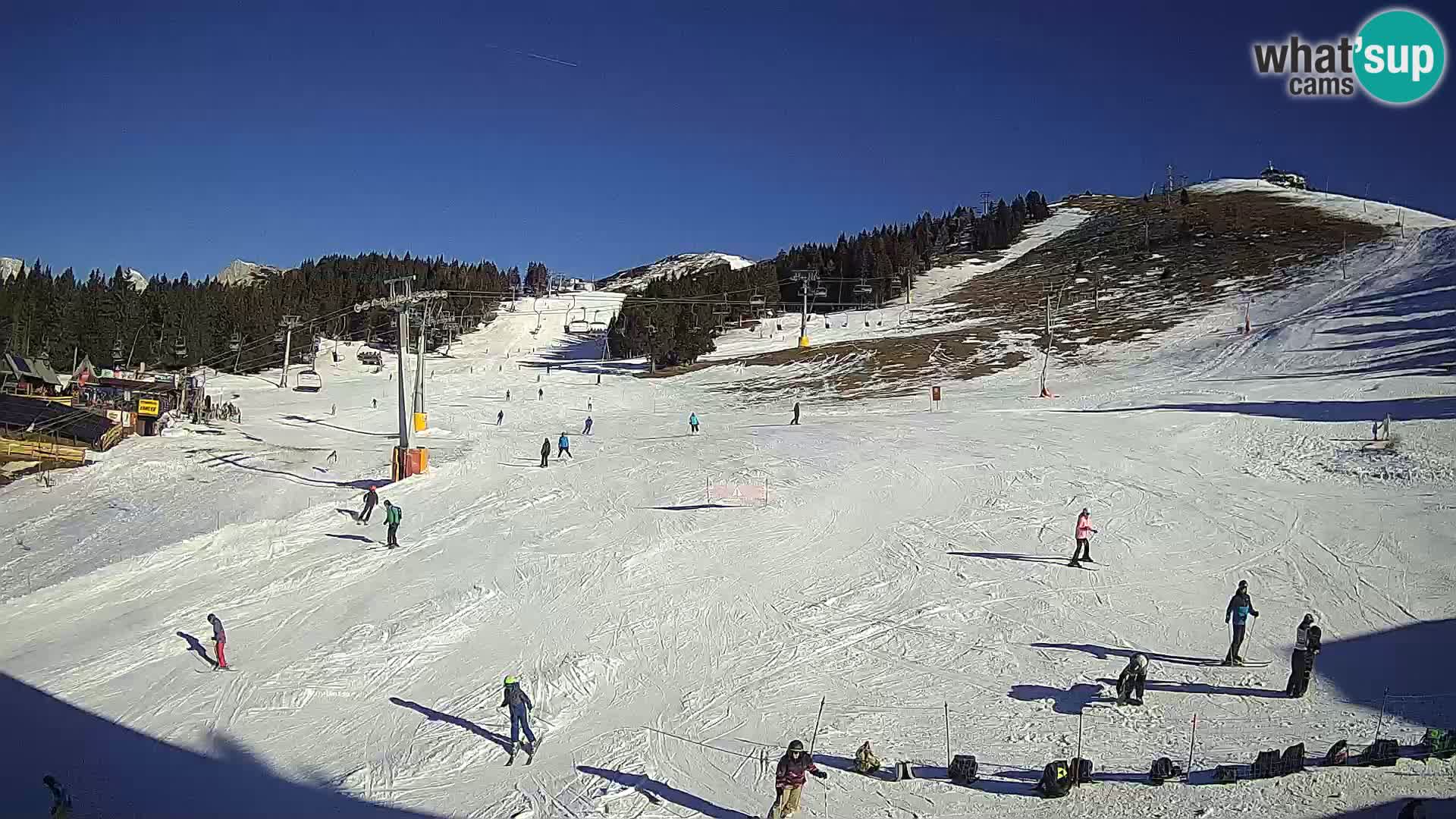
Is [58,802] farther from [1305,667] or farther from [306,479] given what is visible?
[306,479]

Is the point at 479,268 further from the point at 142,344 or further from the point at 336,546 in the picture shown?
the point at 336,546

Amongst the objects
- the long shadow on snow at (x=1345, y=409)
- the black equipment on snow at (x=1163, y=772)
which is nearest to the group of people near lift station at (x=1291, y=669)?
the black equipment on snow at (x=1163, y=772)

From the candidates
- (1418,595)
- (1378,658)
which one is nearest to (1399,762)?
(1378,658)

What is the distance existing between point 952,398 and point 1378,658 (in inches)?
1399

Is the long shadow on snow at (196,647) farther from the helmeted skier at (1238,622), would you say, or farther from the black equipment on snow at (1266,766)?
the helmeted skier at (1238,622)

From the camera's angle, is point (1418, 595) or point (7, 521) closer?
point (1418, 595)

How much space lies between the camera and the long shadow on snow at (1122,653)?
1495cm

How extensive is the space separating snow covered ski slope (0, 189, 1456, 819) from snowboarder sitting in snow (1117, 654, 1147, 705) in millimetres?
178

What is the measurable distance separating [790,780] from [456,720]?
6.34 m

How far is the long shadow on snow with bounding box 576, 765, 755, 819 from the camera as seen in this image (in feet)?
37.2

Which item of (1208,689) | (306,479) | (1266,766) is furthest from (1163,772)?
(306,479)

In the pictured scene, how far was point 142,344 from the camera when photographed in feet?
259

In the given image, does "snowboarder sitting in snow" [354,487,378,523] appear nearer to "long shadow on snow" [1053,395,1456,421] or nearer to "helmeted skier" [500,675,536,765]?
"helmeted skier" [500,675,536,765]

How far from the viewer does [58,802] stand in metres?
12.1
